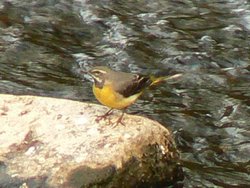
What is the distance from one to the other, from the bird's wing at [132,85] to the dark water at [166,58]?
2.74ft

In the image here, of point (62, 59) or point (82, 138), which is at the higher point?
point (82, 138)

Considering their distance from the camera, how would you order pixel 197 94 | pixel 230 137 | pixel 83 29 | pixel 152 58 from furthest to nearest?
1. pixel 83 29
2. pixel 152 58
3. pixel 197 94
4. pixel 230 137

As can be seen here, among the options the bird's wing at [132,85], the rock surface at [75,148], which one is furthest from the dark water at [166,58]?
the bird's wing at [132,85]

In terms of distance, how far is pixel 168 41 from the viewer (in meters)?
10.5

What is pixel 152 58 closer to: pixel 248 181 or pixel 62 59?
pixel 62 59

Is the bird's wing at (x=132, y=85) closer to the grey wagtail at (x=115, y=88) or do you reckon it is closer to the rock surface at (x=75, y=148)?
the grey wagtail at (x=115, y=88)

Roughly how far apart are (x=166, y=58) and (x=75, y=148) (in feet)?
10.8

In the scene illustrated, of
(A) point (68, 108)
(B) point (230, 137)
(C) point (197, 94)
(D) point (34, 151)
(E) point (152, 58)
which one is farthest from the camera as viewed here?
(E) point (152, 58)

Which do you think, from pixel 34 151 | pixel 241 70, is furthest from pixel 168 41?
pixel 34 151

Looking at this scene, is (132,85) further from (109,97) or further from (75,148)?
(75,148)

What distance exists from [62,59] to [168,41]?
1263 mm

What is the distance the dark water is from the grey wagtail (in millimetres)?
871

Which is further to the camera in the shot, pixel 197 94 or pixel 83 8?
pixel 83 8

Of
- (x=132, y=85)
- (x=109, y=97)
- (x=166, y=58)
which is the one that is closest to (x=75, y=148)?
(x=109, y=97)
